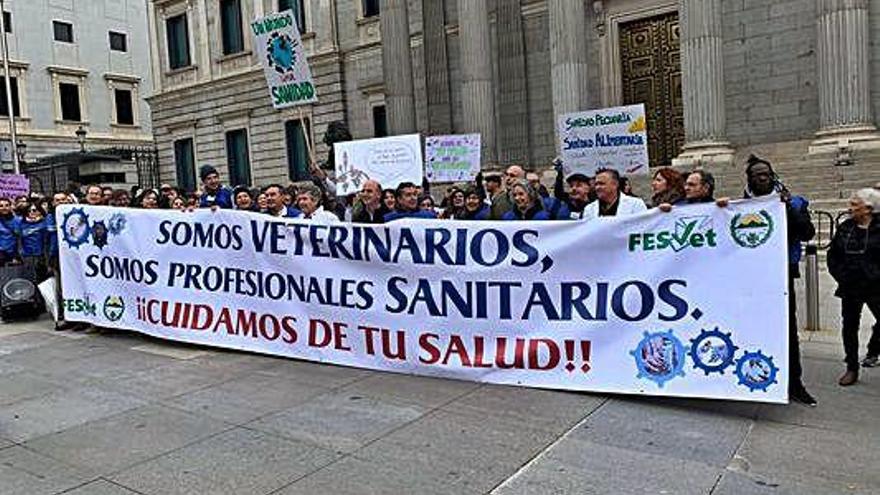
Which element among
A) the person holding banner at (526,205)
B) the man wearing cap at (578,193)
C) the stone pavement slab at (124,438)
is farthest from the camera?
the man wearing cap at (578,193)

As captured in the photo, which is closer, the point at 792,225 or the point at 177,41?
the point at 792,225

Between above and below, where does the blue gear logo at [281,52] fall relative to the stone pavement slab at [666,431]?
above

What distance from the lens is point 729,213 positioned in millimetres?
5223

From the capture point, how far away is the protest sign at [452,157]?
526 inches

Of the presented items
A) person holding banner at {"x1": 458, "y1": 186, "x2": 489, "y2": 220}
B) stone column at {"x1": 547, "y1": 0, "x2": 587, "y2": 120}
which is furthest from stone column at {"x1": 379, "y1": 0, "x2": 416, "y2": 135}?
person holding banner at {"x1": 458, "y1": 186, "x2": 489, "y2": 220}

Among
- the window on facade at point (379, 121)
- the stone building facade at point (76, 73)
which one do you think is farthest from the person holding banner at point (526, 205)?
the stone building facade at point (76, 73)

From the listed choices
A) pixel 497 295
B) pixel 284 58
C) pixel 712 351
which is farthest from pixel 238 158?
pixel 712 351

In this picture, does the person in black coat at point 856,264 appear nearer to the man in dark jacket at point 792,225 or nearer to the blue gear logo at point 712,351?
the man in dark jacket at point 792,225

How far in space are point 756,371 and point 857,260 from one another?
1548 millimetres

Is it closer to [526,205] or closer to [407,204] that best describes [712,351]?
[526,205]

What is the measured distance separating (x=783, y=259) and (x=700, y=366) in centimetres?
90

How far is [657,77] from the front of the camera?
68.5 ft

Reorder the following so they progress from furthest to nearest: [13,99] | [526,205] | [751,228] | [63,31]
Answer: [63,31] → [13,99] → [526,205] → [751,228]

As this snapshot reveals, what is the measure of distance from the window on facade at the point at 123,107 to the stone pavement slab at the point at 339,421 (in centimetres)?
5165
